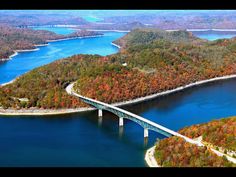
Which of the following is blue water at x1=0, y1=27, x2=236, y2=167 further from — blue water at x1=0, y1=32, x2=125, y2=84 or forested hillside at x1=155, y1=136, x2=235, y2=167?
blue water at x1=0, y1=32, x2=125, y2=84

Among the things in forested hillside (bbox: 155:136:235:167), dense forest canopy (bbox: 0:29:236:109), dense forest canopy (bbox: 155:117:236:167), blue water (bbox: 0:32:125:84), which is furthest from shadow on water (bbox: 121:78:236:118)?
blue water (bbox: 0:32:125:84)

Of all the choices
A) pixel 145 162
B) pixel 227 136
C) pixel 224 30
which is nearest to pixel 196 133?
pixel 227 136

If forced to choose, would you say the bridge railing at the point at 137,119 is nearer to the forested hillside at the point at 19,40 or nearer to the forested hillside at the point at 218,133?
the forested hillside at the point at 218,133

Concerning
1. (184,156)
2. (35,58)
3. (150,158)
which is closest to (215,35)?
(35,58)

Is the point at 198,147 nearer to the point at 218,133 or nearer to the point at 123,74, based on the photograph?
the point at 218,133

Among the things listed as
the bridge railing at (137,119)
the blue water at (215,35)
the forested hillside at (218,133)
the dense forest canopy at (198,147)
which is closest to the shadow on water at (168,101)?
the bridge railing at (137,119)

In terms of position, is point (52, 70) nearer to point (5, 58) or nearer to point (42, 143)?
point (42, 143)
